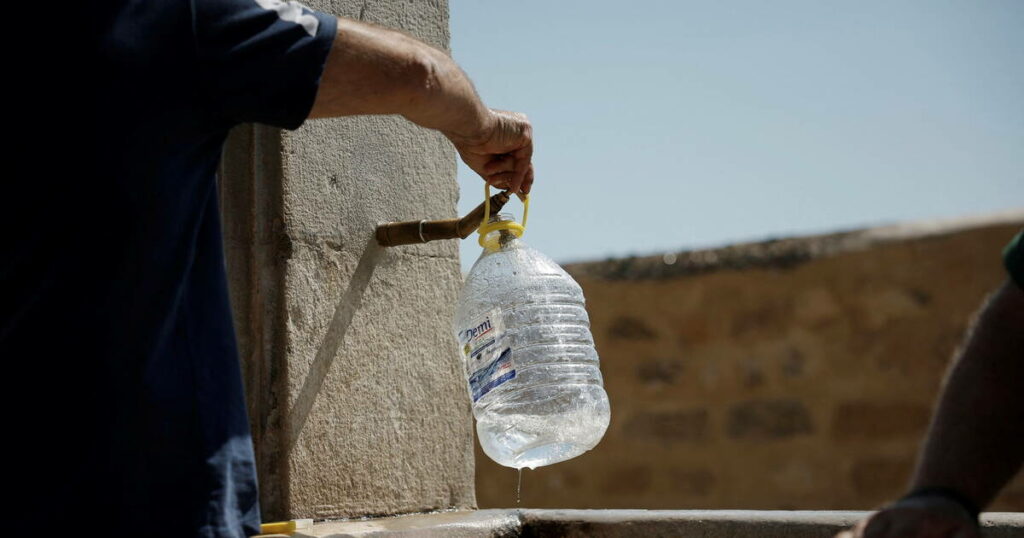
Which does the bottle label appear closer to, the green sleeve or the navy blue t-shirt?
the navy blue t-shirt

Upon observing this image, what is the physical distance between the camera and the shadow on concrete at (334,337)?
7.91 ft

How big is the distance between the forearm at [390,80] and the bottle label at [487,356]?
561 mm

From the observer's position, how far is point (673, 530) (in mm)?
2430

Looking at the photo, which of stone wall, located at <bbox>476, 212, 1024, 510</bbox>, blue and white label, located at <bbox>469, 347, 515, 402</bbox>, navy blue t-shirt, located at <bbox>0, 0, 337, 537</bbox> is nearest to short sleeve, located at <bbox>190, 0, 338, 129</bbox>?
navy blue t-shirt, located at <bbox>0, 0, 337, 537</bbox>

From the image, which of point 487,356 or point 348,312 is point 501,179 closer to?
point 487,356

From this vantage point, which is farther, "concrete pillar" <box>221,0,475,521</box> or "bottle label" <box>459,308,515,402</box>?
"concrete pillar" <box>221,0,475,521</box>

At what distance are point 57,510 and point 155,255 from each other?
1.08ft

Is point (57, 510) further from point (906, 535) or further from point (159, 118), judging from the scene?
point (906, 535)

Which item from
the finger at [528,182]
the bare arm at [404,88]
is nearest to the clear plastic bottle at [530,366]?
the finger at [528,182]

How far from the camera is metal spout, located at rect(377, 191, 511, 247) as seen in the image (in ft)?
8.09

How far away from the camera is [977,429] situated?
110 centimetres

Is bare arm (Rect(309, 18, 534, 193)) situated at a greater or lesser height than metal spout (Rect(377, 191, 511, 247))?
greater

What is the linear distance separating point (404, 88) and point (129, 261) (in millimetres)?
490

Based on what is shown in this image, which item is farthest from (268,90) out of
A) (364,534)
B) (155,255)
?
(364,534)
